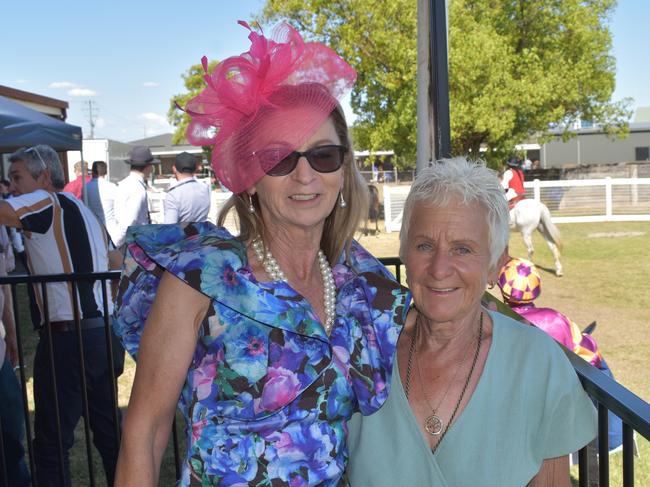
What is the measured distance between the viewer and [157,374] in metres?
1.42

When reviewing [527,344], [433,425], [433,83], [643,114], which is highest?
[643,114]

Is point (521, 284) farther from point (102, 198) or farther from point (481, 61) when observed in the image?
point (481, 61)

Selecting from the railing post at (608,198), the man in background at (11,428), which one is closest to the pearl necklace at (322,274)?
the man in background at (11,428)

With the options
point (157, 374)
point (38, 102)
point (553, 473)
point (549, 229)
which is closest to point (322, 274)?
point (157, 374)

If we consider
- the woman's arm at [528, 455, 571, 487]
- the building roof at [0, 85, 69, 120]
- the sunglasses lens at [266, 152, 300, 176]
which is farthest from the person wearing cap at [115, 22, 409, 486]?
the building roof at [0, 85, 69, 120]

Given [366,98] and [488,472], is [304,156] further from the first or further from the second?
[366,98]

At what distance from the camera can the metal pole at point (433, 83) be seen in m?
3.16

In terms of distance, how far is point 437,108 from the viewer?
3.30 meters

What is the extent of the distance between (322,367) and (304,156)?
0.51 m

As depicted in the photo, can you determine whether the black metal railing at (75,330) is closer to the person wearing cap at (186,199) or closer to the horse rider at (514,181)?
the person wearing cap at (186,199)

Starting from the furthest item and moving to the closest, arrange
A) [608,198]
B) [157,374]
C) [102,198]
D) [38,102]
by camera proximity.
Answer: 1. [608,198]
2. [38,102]
3. [102,198]
4. [157,374]

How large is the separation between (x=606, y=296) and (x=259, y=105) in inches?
338

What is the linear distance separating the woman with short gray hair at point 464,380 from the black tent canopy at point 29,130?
4921 millimetres

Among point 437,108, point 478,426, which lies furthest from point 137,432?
point 437,108
